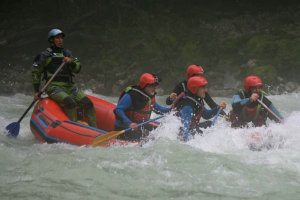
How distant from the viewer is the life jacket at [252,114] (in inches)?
217

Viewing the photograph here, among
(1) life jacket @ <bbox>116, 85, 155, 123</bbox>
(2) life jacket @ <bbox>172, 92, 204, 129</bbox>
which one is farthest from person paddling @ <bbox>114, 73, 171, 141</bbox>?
(2) life jacket @ <bbox>172, 92, 204, 129</bbox>

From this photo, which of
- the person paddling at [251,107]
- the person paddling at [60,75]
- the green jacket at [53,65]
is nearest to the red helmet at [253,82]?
the person paddling at [251,107]

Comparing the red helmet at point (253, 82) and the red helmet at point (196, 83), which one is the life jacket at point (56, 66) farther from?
the red helmet at point (253, 82)

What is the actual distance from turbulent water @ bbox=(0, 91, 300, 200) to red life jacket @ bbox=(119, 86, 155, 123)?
1.00 ft

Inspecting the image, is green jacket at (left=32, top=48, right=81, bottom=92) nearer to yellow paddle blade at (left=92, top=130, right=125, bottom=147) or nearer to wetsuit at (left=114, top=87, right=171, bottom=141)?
wetsuit at (left=114, top=87, right=171, bottom=141)

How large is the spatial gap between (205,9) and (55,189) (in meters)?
11.5

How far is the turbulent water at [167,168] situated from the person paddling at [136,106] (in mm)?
303

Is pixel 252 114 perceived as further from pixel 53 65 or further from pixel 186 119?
pixel 53 65

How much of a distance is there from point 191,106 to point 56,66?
7.61 ft

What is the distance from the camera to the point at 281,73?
1113 centimetres

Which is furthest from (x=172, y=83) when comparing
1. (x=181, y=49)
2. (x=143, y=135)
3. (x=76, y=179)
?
(x=76, y=179)

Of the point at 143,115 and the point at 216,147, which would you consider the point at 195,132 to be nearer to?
the point at 216,147

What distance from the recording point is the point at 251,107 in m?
5.51

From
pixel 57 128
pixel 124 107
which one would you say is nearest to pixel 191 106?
pixel 124 107
